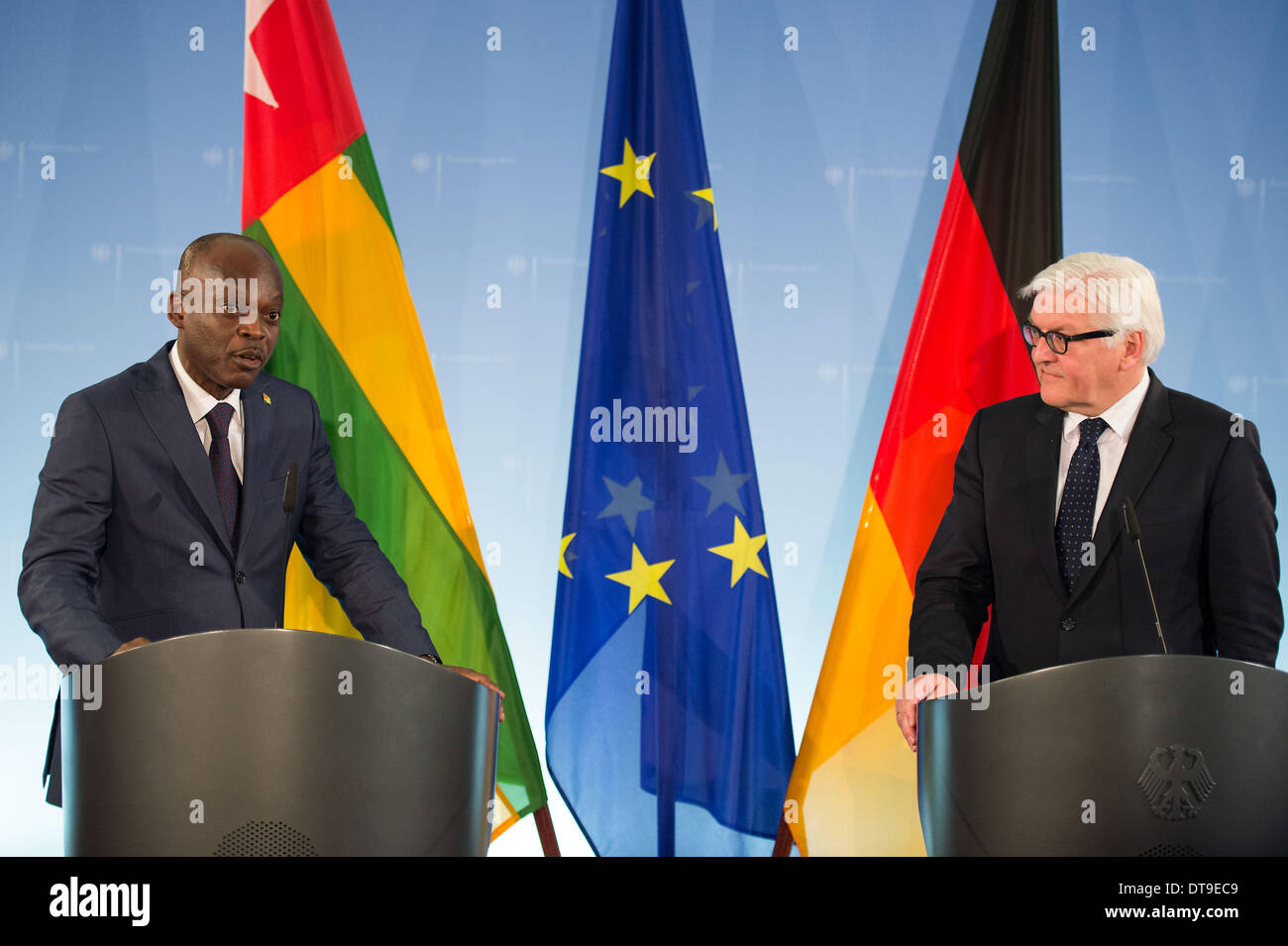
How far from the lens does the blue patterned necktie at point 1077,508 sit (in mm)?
2705

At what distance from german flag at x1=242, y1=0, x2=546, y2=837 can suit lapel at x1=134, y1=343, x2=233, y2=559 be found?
0.70m

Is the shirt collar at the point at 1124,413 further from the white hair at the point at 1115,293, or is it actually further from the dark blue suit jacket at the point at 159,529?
the dark blue suit jacket at the point at 159,529

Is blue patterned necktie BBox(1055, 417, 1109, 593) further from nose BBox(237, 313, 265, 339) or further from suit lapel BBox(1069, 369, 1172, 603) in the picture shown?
nose BBox(237, 313, 265, 339)

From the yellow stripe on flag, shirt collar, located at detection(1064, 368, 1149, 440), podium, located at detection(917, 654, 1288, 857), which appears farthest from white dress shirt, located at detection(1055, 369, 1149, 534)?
podium, located at detection(917, 654, 1288, 857)

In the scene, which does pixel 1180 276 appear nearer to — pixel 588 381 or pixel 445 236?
pixel 588 381

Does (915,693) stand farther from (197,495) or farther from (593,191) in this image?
(593,191)

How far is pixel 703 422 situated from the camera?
3.49 m

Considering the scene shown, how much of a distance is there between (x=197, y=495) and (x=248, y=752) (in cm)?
105

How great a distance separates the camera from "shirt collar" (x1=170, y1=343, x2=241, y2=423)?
2.80 metres

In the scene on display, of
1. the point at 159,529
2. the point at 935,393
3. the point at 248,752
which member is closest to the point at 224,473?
the point at 159,529

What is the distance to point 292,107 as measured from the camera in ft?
11.3

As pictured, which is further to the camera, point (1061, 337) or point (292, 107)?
point (292, 107)

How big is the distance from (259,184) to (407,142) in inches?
26.0
